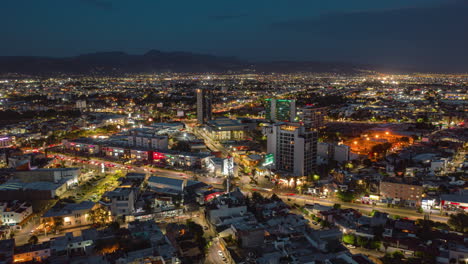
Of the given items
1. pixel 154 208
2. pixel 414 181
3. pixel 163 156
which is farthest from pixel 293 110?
pixel 154 208

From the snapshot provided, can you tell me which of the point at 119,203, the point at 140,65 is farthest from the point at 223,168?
the point at 140,65

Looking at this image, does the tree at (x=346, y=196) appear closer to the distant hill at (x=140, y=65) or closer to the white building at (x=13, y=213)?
the white building at (x=13, y=213)

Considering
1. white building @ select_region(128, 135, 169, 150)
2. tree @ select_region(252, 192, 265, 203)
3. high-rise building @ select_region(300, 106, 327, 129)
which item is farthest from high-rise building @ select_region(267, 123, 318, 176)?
high-rise building @ select_region(300, 106, 327, 129)

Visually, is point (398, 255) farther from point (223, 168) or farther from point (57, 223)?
point (57, 223)

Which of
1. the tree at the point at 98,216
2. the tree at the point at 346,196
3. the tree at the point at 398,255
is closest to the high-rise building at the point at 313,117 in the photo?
the tree at the point at 346,196

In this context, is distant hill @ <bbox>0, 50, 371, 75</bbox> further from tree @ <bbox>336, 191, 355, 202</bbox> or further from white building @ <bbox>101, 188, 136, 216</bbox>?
tree @ <bbox>336, 191, 355, 202</bbox>

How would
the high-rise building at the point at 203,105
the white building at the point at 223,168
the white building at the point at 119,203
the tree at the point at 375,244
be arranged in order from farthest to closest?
the high-rise building at the point at 203,105 → the white building at the point at 223,168 → the white building at the point at 119,203 → the tree at the point at 375,244

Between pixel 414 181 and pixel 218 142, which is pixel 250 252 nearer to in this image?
pixel 414 181
